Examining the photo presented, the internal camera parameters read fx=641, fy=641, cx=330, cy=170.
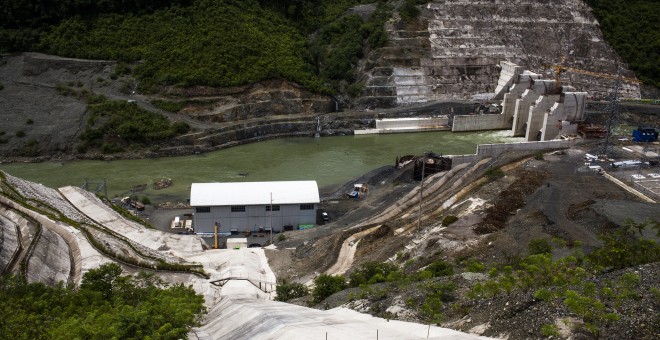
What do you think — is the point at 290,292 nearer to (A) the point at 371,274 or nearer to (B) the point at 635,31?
(A) the point at 371,274

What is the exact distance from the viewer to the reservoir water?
4356 cm

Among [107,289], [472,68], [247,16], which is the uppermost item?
[247,16]

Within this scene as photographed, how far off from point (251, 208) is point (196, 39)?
2663 cm

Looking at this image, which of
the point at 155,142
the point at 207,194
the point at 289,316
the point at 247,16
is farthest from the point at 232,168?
the point at 289,316

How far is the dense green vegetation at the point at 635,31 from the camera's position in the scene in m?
61.5

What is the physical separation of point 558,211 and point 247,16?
4144cm

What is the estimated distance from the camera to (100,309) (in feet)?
56.7

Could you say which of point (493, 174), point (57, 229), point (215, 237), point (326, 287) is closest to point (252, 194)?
point (215, 237)

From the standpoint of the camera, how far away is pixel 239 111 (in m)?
52.9

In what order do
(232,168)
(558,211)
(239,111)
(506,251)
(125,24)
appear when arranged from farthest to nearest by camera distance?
(125,24) → (239,111) → (232,168) → (558,211) → (506,251)

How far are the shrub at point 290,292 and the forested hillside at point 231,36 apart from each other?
32.5m

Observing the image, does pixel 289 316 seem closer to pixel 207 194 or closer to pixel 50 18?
pixel 207 194

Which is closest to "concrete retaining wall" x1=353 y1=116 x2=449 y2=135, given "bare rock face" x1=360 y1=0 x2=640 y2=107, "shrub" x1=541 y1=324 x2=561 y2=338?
"bare rock face" x1=360 y1=0 x2=640 y2=107

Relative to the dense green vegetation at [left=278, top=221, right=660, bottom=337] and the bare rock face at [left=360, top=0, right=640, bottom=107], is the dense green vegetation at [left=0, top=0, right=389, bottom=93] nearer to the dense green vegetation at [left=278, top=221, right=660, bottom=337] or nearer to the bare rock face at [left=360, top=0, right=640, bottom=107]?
the bare rock face at [left=360, top=0, right=640, bottom=107]
